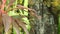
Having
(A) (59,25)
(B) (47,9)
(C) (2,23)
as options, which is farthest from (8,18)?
(A) (59,25)

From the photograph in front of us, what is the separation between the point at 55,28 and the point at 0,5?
0.85 metres

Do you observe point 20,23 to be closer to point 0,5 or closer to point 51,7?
point 0,5

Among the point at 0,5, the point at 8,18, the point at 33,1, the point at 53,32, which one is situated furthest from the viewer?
the point at 53,32

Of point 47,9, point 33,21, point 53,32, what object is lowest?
point 53,32

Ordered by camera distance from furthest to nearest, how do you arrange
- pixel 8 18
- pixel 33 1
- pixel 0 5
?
pixel 33 1 < pixel 0 5 < pixel 8 18

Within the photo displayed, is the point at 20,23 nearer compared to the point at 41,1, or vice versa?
the point at 20,23

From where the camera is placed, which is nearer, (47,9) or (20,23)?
(20,23)

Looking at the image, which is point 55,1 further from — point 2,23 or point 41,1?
point 2,23

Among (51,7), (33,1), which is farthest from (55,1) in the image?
(33,1)

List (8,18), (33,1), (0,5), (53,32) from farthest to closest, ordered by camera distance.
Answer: (53,32) → (33,1) → (0,5) → (8,18)

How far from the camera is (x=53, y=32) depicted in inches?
74.7

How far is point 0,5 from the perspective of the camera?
129cm

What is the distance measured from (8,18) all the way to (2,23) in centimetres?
9

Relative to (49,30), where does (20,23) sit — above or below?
above
